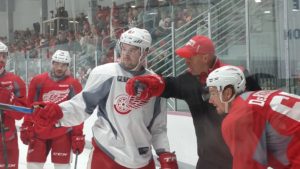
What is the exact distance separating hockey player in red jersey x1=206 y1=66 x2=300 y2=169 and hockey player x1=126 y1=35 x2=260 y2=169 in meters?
0.44

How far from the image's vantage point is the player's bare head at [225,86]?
56.6 inches

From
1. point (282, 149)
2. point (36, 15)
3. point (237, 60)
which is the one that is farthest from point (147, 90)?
point (36, 15)

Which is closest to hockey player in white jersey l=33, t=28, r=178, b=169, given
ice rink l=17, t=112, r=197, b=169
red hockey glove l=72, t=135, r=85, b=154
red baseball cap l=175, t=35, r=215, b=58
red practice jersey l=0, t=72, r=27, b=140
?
red baseball cap l=175, t=35, r=215, b=58

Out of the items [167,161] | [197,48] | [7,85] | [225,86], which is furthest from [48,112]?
[7,85]

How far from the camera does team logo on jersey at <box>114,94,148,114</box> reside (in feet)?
6.09

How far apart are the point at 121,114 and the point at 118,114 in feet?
0.03

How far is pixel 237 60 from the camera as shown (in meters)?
2.20

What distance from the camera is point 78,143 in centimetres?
275

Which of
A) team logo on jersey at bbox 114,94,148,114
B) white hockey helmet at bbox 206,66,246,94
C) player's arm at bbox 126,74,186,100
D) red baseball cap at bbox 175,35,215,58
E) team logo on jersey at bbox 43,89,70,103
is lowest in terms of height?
team logo on jersey at bbox 43,89,70,103

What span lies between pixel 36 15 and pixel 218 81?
1647 millimetres

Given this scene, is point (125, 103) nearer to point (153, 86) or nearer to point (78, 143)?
point (153, 86)

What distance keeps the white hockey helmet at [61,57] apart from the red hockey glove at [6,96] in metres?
0.32

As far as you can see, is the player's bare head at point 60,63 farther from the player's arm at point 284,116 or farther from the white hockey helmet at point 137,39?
the player's arm at point 284,116

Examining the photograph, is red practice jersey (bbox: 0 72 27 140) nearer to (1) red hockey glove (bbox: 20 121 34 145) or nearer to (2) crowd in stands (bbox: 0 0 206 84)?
(1) red hockey glove (bbox: 20 121 34 145)
